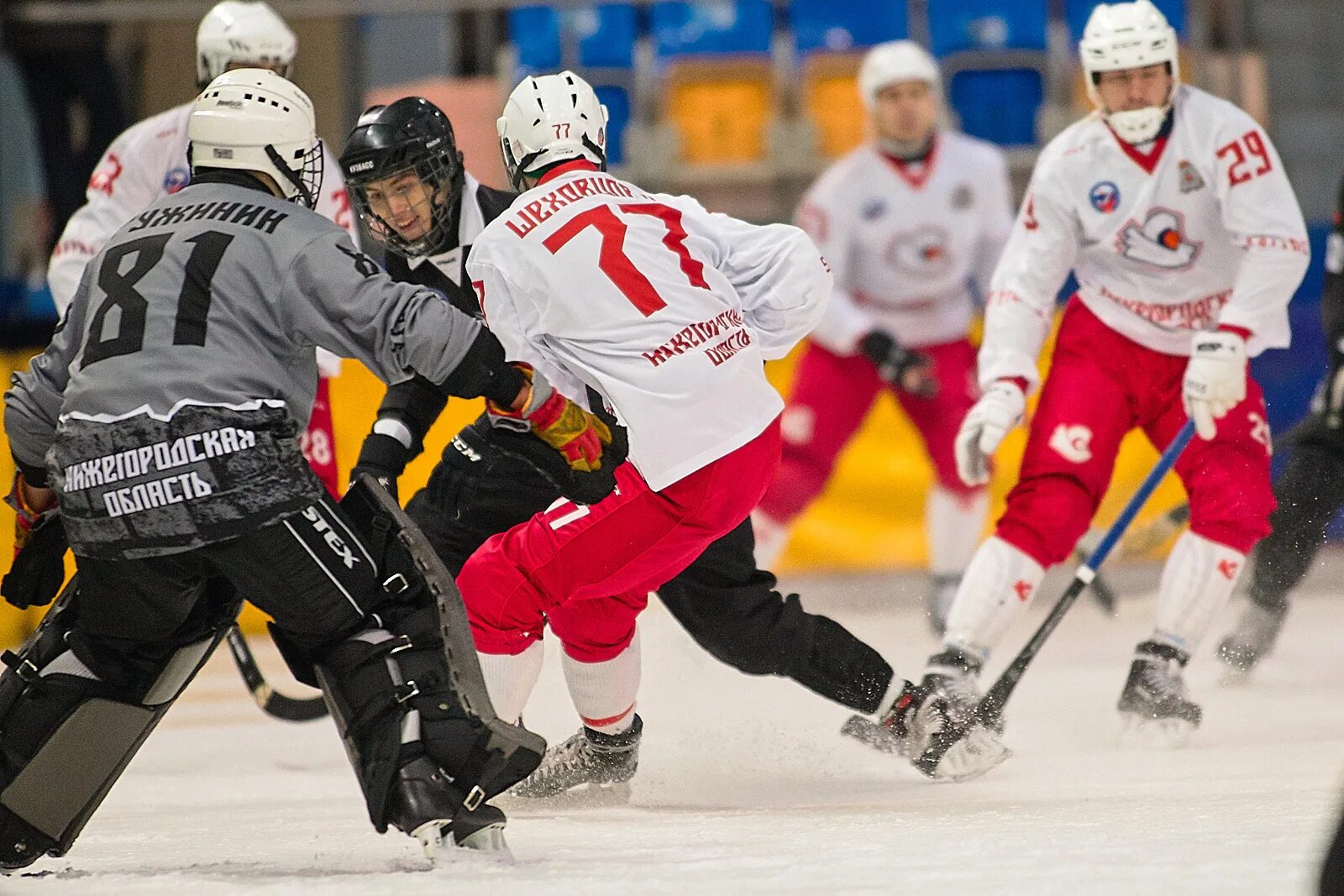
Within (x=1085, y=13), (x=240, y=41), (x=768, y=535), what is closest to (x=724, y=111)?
(x=1085, y=13)

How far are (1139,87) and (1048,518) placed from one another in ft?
3.45

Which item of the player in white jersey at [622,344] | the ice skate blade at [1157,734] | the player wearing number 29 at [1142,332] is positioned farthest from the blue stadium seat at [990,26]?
the player in white jersey at [622,344]

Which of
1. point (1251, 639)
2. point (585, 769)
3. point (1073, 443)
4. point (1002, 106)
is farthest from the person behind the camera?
point (1002, 106)

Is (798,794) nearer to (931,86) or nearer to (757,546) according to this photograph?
(757,546)

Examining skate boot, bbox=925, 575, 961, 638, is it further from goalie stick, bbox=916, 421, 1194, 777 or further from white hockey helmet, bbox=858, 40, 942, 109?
white hockey helmet, bbox=858, 40, 942, 109

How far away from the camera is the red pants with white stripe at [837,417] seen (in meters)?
6.34

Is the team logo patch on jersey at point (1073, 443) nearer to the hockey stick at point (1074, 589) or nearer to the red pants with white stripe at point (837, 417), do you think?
the hockey stick at point (1074, 589)

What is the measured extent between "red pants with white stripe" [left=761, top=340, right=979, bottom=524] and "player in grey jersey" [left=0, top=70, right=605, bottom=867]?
11.0 feet

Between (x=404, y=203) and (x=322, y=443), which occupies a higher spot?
(x=404, y=203)

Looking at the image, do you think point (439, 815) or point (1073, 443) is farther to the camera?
point (1073, 443)

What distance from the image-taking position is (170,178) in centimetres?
480

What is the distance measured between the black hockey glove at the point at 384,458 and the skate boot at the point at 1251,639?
2.52 meters

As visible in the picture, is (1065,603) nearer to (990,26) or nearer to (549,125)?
(549,125)

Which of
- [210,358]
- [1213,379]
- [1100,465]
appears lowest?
[1100,465]
